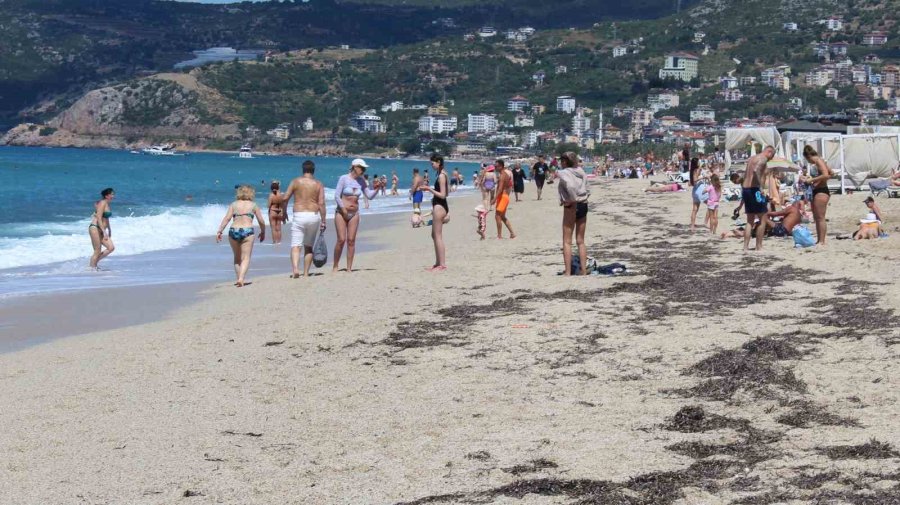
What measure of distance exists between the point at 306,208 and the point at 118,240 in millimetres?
9067

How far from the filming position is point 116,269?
612 inches

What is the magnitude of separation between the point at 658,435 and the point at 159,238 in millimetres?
16856

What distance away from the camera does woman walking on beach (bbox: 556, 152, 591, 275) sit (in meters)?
11.4

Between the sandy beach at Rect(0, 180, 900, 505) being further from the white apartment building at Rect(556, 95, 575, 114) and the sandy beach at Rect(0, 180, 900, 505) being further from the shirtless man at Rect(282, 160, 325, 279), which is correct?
the white apartment building at Rect(556, 95, 575, 114)

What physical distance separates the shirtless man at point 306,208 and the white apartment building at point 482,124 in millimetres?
156552

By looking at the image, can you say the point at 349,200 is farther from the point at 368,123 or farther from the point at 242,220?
the point at 368,123

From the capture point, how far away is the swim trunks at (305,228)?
40.8ft

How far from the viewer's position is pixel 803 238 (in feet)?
44.3

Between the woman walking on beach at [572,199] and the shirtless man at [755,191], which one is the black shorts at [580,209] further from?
the shirtless man at [755,191]

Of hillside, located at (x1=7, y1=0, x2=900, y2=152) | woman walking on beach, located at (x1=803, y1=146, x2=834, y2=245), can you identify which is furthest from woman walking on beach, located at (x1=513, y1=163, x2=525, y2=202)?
hillside, located at (x1=7, y1=0, x2=900, y2=152)

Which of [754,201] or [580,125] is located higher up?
[580,125]

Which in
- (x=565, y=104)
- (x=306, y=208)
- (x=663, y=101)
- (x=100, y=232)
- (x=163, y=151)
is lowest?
(x=163, y=151)

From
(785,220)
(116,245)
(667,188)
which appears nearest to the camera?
(785,220)

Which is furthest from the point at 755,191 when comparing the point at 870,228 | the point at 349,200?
the point at 349,200
